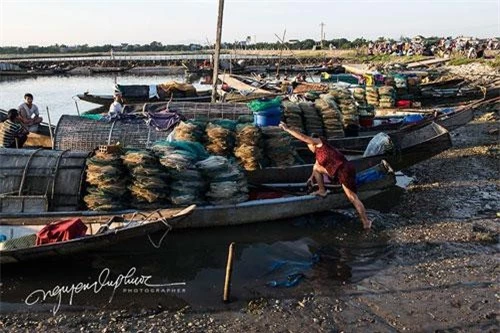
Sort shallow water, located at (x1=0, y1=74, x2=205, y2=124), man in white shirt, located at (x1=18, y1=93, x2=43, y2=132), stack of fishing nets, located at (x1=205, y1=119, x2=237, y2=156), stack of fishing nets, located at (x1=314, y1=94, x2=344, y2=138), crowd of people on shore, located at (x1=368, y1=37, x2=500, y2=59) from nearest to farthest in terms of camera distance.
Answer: stack of fishing nets, located at (x1=205, y1=119, x2=237, y2=156)
stack of fishing nets, located at (x1=314, y1=94, x2=344, y2=138)
man in white shirt, located at (x1=18, y1=93, x2=43, y2=132)
shallow water, located at (x1=0, y1=74, x2=205, y2=124)
crowd of people on shore, located at (x1=368, y1=37, x2=500, y2=59)

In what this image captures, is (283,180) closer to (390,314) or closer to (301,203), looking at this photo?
(301,203)

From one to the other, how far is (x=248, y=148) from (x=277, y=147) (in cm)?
82

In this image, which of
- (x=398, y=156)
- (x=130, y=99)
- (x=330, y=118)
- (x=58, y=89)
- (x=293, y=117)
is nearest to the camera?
(x=398, y=156)

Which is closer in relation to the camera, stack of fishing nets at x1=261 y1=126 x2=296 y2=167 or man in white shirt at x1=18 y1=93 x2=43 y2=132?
stack of fishing nets at x1=261 y1=126 x2=296 y2=167

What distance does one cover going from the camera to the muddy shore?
6.30 meters

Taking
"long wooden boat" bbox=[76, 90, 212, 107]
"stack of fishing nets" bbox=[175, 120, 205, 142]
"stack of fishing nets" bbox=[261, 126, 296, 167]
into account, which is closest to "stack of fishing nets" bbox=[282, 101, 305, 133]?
"stack of fishing nets" bbox=[261, 126, 296, 167]

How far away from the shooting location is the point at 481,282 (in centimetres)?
740

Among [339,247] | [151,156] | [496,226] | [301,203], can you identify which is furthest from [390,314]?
[151,156]

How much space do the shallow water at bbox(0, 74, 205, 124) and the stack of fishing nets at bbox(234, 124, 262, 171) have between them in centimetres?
1740

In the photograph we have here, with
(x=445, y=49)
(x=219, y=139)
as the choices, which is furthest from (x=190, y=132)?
(x=445, y=49)

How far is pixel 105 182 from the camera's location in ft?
29.1

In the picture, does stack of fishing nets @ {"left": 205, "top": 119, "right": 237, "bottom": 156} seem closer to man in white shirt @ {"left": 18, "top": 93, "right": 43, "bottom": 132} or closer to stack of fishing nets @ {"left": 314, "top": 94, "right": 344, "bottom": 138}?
stack of fishing nets @ {"left": 314, "top": 94, "right": 344, "bottom": 138}

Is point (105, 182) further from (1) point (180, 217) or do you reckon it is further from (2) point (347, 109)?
(2) point (347, 109)

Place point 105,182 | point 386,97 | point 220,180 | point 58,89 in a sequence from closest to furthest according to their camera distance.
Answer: point 105,182 → point 220,180 → point 386,97 → point 58,89
